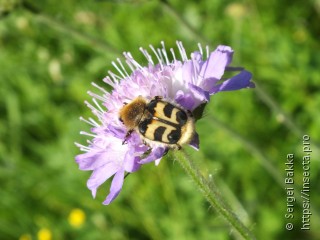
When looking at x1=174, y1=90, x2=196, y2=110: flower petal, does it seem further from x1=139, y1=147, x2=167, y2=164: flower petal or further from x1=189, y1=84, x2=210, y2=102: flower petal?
x1=139, y1=147, x2=167, y2=164: flower petal

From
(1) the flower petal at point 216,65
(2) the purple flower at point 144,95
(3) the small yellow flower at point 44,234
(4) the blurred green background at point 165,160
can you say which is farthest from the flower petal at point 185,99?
(3) the small yellow flower at point 44,234

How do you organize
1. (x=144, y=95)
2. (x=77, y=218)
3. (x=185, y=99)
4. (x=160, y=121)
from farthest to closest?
(x=77, y=218) < (x=144, y=95) < (x=185, y=99) < (x=160, y=121)

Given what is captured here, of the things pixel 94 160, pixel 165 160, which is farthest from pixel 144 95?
pixel 165 160

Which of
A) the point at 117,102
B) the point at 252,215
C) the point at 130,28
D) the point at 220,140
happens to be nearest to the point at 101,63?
the point at 130,28

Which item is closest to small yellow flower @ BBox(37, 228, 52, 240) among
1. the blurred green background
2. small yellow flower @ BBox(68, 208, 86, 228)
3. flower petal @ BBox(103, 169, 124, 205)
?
the blurred green background

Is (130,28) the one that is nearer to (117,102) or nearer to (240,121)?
(240,121)

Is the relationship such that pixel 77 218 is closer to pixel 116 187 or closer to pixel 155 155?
pixel 116 187

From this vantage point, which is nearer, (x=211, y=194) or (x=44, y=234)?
(x=211, y=194)
